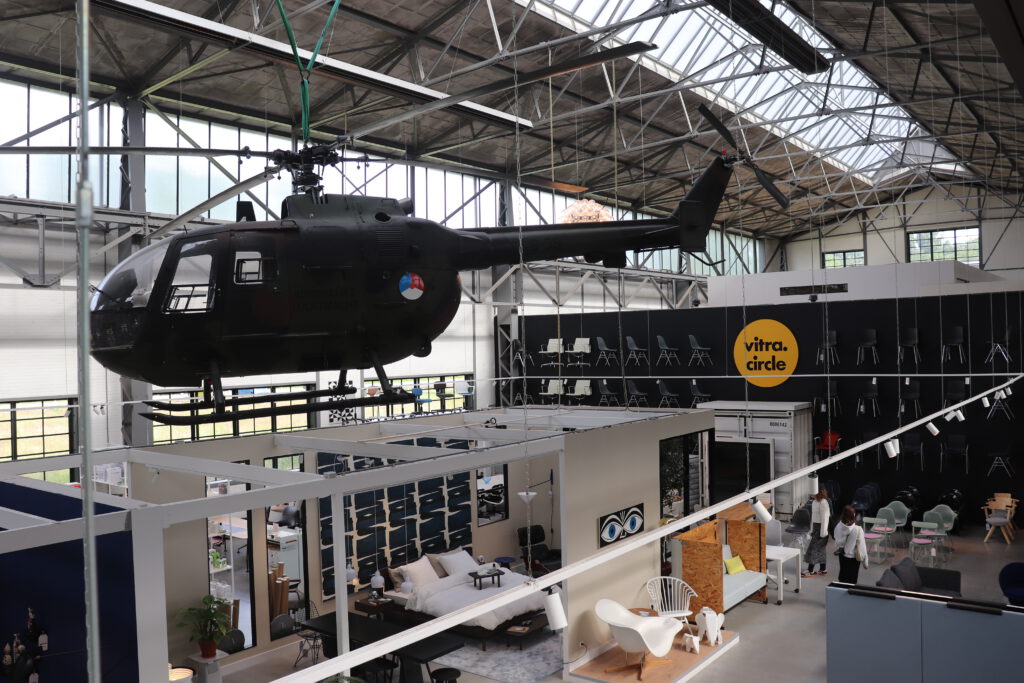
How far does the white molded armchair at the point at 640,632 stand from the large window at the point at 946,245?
2085cm

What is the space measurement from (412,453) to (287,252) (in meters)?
2.06

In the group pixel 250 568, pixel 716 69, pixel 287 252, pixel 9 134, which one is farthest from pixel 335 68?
pixel 716 69

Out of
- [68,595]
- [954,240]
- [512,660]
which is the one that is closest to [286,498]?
[68,595]

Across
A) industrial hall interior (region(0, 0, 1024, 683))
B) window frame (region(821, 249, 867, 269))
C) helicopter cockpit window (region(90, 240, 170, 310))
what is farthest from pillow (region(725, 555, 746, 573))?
window frame (region(821, 249, 867, 269))

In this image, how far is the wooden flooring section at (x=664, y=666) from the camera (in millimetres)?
6906

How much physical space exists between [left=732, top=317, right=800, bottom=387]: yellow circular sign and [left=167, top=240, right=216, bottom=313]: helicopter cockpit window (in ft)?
38.0

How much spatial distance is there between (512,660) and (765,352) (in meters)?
9.00

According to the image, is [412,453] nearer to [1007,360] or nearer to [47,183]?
[47,183]

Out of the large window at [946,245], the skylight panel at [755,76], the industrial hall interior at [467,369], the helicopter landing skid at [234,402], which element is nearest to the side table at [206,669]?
the industrial hall interior at [467,369]

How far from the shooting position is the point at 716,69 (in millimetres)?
14938

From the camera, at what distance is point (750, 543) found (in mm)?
9133

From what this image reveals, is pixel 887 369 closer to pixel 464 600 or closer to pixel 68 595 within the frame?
pixel 464 600

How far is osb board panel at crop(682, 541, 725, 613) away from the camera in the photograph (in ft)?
26.7

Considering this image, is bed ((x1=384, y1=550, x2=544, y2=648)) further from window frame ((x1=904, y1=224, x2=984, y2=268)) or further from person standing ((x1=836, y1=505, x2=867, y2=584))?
window frame ((x1=904, y1=224, x2=984, y2=268))
